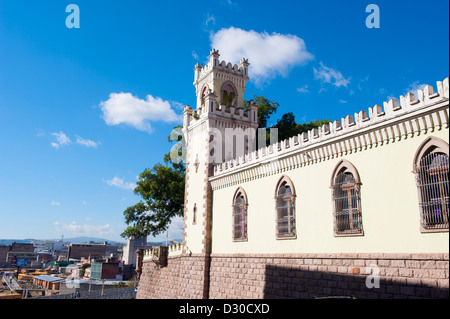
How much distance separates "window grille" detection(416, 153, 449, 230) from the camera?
34.3 ft

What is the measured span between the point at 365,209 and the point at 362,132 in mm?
2588

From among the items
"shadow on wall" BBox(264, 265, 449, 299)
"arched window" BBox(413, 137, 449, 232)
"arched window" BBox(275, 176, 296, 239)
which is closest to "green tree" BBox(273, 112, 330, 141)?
"arched window" BBox(275, 176, 296, 239)

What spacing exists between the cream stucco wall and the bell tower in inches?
157

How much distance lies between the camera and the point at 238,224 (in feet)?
61.6

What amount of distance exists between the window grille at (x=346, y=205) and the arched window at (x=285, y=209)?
2259 mm

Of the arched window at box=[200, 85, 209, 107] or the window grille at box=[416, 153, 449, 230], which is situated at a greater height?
the arched window at box=[200, 85, 209, 107]

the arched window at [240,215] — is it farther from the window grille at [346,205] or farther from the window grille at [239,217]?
the window grille at [346,205]

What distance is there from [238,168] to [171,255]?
28.7ft

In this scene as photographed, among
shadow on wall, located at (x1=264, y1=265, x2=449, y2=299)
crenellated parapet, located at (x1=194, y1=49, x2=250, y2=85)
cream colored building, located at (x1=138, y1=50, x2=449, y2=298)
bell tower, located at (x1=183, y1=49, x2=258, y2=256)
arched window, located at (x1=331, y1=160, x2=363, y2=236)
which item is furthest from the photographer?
crenellated parapet, located at (x1=194, y1=49, x2=250, y2=85)

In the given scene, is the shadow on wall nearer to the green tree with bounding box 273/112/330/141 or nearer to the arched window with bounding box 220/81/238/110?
the arched window with bounding box 220/81/238/110

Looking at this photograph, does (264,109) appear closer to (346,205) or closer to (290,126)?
(290,126)

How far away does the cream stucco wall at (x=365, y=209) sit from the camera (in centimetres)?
1109

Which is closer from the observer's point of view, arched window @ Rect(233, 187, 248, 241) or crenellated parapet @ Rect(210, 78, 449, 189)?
crenellated parapet @ Rect(210, 78, 449, 189)

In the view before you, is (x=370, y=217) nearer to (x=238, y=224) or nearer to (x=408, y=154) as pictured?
(x=408, y=154)
